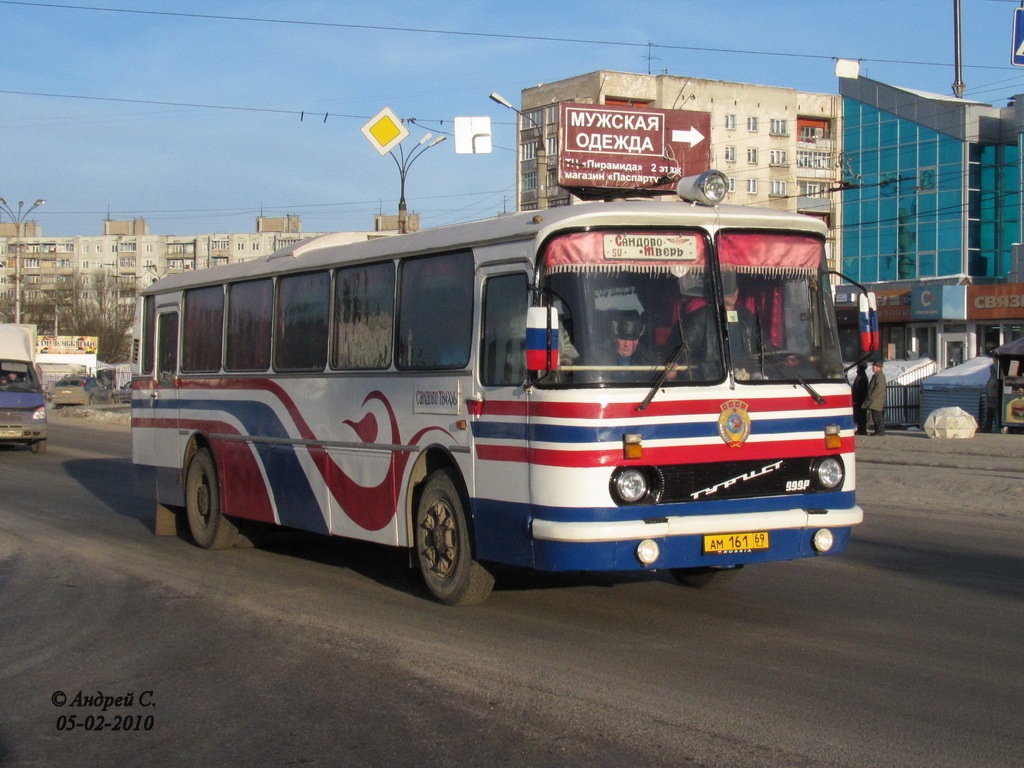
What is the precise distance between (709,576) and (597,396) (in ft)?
8.59

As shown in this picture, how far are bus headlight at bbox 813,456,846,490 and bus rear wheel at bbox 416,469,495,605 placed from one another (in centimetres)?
235

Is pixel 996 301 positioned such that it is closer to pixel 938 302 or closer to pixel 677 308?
pixel 938 302

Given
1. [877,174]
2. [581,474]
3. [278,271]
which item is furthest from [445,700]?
[877,174]

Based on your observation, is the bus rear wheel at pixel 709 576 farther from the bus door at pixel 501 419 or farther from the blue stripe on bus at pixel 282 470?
the blue stripe on bus at pixel 282 470

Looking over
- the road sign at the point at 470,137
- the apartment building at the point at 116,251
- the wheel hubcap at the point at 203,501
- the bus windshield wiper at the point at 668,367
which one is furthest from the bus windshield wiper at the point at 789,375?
the apartment building at the point at 116,251

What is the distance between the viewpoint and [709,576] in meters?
9.62

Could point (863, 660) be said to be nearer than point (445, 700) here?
No

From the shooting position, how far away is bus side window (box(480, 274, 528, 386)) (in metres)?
8.20

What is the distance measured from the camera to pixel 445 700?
6410 millimetres

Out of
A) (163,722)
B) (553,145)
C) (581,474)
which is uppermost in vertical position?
(553,145)

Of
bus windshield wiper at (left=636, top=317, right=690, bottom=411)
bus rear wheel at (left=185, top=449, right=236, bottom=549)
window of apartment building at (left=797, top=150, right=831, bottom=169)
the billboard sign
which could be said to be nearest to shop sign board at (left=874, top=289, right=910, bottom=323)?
the billboard sign

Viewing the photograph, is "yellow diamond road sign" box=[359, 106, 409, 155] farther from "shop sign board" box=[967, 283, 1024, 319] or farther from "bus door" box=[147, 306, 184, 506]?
"shop sign board" box=[967, 283, 1024, 319]

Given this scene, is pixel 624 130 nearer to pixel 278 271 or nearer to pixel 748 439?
pixel 278 271

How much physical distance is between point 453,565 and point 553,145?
83.2m
